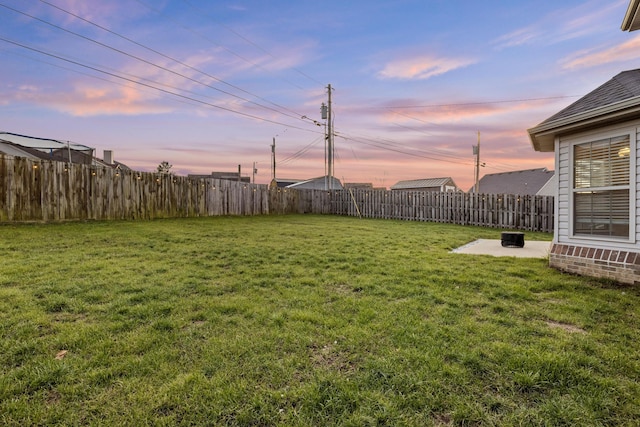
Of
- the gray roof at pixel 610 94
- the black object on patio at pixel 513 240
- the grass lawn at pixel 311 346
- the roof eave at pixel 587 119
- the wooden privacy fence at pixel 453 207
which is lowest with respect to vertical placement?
the grass lawn at pixel 311 346

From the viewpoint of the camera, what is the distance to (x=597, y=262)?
14.1 feet

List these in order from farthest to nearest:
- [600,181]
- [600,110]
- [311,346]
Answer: [600,181] < [600,110] < [311,346]

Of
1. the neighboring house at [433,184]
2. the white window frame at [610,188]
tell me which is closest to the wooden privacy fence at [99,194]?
the white window frame at [610,188]

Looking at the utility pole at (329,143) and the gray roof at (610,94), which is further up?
the utility pole at (329,143)

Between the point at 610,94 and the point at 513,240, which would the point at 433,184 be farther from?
the point at 610,94

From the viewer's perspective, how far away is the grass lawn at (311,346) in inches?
62.9

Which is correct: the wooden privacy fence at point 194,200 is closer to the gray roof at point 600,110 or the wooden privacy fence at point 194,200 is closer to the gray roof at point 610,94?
the gray roof at point 610,94

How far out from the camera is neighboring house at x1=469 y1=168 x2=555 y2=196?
2794 cm

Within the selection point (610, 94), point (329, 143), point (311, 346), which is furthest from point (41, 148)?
point (610, 94)

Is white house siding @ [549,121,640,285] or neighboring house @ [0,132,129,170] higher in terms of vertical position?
neighboring house @ [0,132,129,170]

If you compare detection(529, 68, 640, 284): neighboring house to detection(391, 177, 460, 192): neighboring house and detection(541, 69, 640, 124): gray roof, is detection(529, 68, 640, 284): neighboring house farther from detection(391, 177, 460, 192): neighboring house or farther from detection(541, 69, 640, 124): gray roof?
detection(391, 177, 460, 192): neighboring house

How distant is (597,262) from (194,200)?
41.1 ft

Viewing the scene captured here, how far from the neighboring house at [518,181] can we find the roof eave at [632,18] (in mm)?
24811

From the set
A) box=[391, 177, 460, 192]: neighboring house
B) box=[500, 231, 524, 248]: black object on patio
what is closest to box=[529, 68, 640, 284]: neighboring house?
box=[500, 231, 524, 248]: black object on patio
